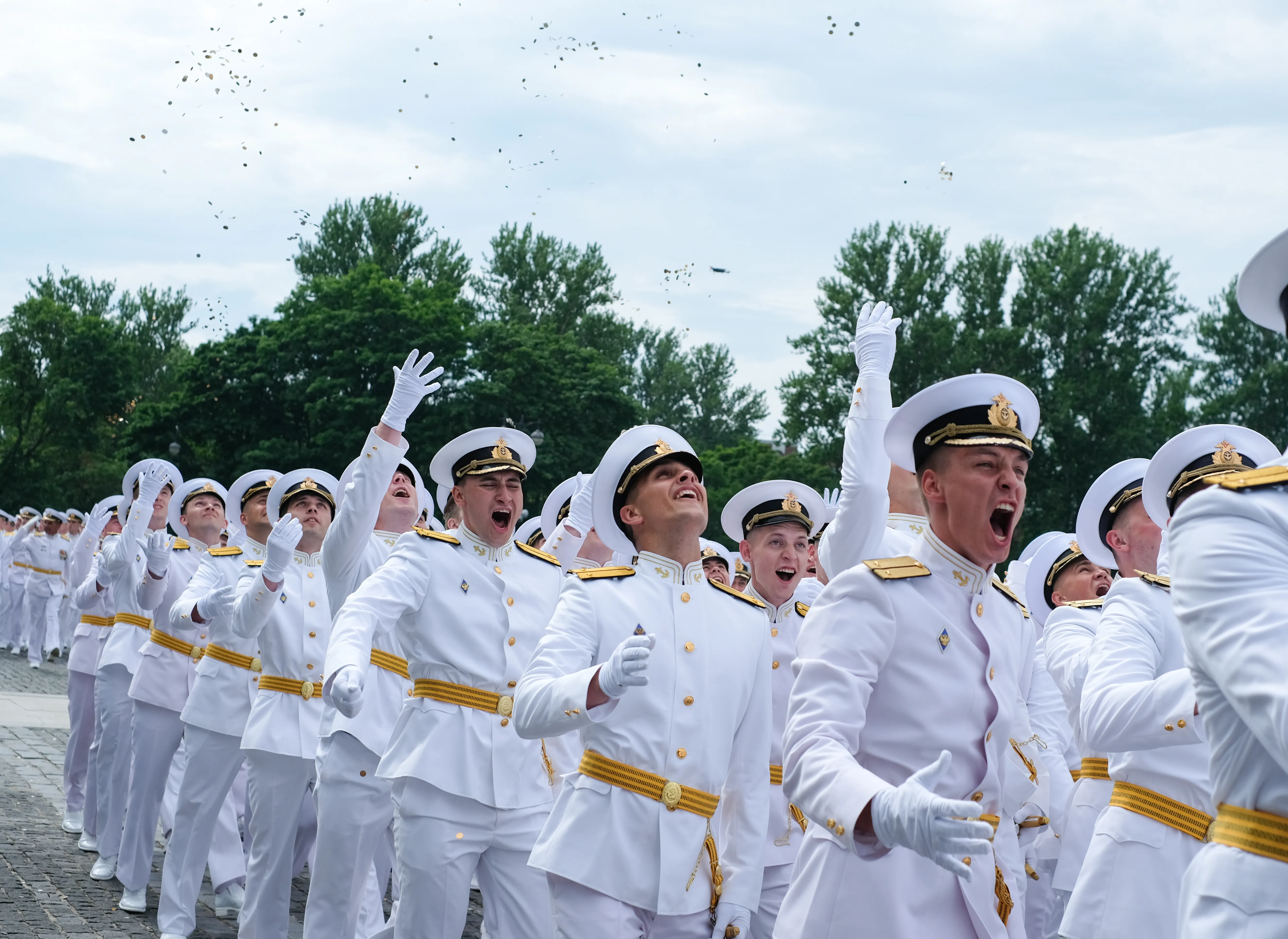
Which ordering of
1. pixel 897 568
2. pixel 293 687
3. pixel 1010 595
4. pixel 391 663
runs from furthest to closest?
pixel 293 687, pixel 391 663, pixel 1010 595, pixel 897 568

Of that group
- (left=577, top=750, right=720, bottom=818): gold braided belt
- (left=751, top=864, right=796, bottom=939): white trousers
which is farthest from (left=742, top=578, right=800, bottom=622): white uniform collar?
(left=577, top=750, right=720, bottom=818): gold braided belt

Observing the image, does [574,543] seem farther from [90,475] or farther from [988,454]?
[90,475]

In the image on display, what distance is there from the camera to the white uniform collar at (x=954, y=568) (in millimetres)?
3551

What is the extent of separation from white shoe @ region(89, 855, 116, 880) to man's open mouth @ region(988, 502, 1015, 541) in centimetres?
772

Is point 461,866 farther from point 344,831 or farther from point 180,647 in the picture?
point 180,647

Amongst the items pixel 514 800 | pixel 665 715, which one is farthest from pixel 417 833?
pixel 665 715

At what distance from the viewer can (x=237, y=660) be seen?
→ 27.8 ft

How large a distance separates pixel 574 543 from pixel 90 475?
151 ft

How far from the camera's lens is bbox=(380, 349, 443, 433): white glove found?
263 inches

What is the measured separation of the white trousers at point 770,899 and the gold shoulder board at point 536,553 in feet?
5.22

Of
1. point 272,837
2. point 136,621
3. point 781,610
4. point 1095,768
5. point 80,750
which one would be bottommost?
A: point 80,750

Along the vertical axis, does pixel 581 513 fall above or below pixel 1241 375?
below

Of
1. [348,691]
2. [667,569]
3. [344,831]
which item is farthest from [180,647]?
[667,569]

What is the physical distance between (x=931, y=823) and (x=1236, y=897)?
1.74 feet
